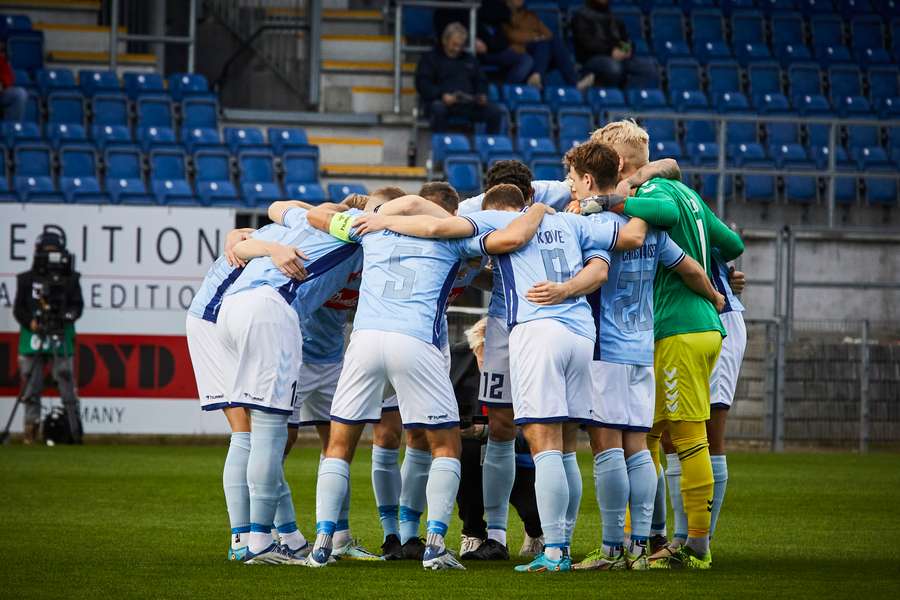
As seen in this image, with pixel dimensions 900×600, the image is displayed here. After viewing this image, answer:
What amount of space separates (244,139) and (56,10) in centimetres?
483

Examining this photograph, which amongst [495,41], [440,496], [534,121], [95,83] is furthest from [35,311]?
[495,41]

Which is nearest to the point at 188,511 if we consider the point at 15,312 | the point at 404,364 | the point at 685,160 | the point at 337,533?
the point at 337,533

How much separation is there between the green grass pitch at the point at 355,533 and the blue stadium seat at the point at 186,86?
25.7 feet

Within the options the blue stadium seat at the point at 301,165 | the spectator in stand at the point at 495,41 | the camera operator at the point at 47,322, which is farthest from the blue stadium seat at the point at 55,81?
the spectator in stand at the point at 495,41

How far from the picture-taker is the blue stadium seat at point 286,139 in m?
19.5

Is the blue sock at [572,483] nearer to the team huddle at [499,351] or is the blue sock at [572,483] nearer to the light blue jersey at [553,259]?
the team huddle at [499,351]

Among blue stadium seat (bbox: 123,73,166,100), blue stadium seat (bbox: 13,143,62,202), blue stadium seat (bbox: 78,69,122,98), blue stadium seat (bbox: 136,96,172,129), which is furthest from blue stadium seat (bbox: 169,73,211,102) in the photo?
blue stadium seat (bbox: 13,143,62,202)

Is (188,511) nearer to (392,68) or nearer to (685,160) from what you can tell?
(685,160)

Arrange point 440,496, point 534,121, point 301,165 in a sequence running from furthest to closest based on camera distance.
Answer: point 534,121 < point 301,165 < point 440,496

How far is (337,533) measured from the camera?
7289 mm

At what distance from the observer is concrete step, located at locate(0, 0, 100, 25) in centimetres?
2222

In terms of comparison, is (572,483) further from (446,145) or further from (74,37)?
(74,37)

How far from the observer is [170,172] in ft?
60.8

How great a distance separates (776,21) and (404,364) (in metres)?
18.5
